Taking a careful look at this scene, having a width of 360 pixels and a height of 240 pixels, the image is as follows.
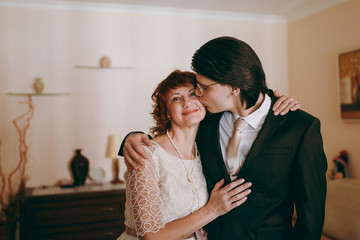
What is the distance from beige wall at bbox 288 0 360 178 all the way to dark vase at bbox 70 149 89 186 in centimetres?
279

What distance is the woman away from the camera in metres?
1.62

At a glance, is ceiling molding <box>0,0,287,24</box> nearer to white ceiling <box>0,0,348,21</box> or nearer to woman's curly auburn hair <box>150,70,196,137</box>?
white ceiling <box>0,0,348,21</box>

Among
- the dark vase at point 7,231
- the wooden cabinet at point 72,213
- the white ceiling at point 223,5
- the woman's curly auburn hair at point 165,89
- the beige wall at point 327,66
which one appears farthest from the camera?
the white ceiling at point 223,5

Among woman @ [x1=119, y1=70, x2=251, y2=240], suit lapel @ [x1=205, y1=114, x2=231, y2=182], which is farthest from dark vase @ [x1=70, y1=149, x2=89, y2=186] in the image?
suit lapel @ [x1=205, y1=114, x2=231, y2=182]

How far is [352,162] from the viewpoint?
12.1 feet

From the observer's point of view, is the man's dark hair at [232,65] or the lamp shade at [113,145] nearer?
the man's dark hair at [232,65]

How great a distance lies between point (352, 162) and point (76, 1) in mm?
3543

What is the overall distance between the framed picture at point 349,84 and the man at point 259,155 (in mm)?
2157

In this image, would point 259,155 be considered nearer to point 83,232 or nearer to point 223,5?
point 83,232

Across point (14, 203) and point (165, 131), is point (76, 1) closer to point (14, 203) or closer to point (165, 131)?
point (14, 203)

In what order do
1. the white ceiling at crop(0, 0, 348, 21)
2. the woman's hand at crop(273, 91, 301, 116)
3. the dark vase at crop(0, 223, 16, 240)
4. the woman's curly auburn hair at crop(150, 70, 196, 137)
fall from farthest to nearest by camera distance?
the white ceiling at crop(0, 0, 348, 21)
the dark vase at crop(0, 223, 16, 240)
the woman's curly auburn hair at crop(150, 70, 196, 137)
the woman's hand at crop(273, 91, 301, 116)

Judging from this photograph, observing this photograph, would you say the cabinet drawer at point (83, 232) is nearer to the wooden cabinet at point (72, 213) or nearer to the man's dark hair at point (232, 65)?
the wooden cabinet at point (72, 213)

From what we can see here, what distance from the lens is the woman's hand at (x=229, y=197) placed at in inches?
63.9

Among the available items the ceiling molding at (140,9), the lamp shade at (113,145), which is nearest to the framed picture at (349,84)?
the ceiling molding at (140,9)
